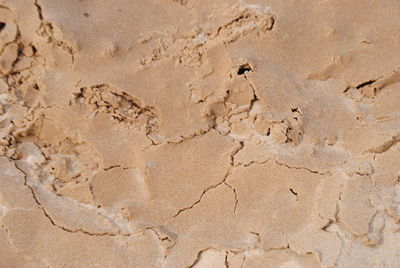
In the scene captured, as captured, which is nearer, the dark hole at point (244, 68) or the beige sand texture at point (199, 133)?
the beige sand texture at point (199, 133)

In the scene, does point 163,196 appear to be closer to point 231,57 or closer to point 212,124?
point 212,124

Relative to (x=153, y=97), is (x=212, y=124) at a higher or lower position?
lower

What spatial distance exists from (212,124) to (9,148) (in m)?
1.04

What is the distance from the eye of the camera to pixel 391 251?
173 cm

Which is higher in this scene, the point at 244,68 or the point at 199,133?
the point at 244,68

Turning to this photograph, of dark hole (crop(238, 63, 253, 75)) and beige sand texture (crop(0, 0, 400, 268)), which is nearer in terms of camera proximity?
beige sand texture (crop(0, 0, 400, 268))

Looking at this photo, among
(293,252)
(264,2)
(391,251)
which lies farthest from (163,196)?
(264,2)

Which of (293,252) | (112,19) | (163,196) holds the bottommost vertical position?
(293,252)

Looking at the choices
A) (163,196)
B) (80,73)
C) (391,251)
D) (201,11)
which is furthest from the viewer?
(201,11)

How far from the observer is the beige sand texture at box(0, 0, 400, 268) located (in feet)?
5.96

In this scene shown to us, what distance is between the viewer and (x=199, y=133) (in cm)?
212

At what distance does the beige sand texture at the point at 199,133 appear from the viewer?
1.82 meters

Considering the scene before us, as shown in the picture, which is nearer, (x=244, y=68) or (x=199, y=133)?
(x=199, y=133)

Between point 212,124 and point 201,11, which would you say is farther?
point 201,11
